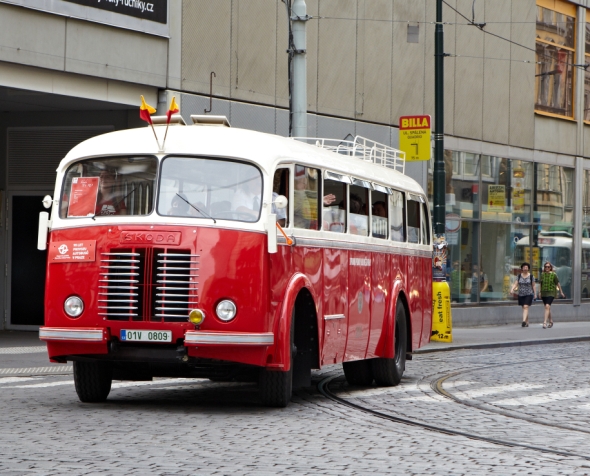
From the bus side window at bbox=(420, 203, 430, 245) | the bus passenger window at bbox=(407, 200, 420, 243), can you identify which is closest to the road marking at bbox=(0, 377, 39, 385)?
the bus passenger window at bbox=(407, 200, 420, 243)

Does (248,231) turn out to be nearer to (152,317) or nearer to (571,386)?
(152,317)

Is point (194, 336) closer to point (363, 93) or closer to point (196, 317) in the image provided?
point (196, 317)

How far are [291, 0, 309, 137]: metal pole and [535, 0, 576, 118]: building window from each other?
55.1ft

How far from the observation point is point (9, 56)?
63.4ft

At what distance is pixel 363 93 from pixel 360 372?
45.3 ft

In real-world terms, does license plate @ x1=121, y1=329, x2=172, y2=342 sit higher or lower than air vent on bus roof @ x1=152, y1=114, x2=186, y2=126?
lower

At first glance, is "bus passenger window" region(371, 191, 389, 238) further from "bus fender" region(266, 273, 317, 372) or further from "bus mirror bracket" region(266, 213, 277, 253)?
"bus mirror bracket" region(266, 213, 277, 253)

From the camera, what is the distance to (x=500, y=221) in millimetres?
32906

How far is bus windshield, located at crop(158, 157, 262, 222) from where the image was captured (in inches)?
432

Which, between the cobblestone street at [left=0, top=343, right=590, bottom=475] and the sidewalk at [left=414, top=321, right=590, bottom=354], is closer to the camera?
the cobblestone street at [left=0, top=343, right=590, bottom=475]

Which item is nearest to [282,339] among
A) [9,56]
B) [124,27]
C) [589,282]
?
[9,56]

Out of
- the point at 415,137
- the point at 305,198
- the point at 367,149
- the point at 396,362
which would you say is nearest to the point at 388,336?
the point at 396,362

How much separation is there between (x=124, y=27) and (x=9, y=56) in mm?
2569

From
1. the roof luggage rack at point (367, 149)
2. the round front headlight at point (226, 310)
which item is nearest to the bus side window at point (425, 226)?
the roof luggage rack at point (367, 149)
